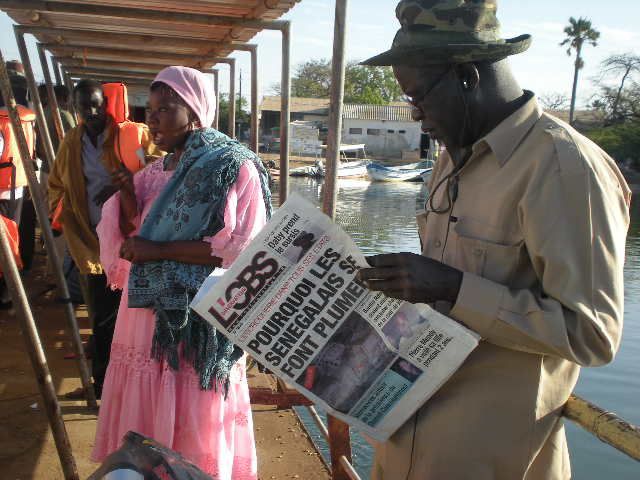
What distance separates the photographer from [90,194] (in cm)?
421

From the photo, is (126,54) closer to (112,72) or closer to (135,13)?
(112,72)

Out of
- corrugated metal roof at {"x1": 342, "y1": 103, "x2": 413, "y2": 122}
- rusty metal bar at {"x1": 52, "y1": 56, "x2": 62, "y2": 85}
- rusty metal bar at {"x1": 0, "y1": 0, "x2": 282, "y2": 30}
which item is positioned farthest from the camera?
corrugated metal roof at {"x1": 342, "y1": 103, "x2": 413, "y2": 122}

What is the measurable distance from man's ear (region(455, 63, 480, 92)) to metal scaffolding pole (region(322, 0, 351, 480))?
130 cm

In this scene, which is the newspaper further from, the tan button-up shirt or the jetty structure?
the jetty structure

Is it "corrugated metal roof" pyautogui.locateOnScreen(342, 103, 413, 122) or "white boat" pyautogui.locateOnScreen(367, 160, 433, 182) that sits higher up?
"corrugated metal roof" pyautogui.locateOnScreen(342, 103, 413, 122)

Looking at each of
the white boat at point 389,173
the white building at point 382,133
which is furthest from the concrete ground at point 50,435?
the white building at point 382,133

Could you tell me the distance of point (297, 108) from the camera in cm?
5047

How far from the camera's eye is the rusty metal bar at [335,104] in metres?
2.67

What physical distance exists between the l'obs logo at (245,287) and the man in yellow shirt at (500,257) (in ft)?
0.96

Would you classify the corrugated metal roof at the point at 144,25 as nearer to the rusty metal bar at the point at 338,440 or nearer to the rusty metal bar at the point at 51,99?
the rusty metal bar at the point at 51,99

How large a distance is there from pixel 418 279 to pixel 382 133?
1950 inches

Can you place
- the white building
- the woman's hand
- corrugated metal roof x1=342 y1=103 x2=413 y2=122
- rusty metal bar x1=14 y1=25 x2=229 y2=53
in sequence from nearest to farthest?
the woman's hand
rusty metal bar x1=14 y1=25 x2=229 y2=53
the white building
corrugated metal roof x1=342 y1=103 x2=413 y2=122

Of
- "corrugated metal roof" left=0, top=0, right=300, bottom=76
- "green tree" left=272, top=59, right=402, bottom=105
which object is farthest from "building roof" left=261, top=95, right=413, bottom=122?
"corrugated metal roof" left=0, top=0, right=300, bottom=76

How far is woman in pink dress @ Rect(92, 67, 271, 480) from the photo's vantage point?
2551 mm
